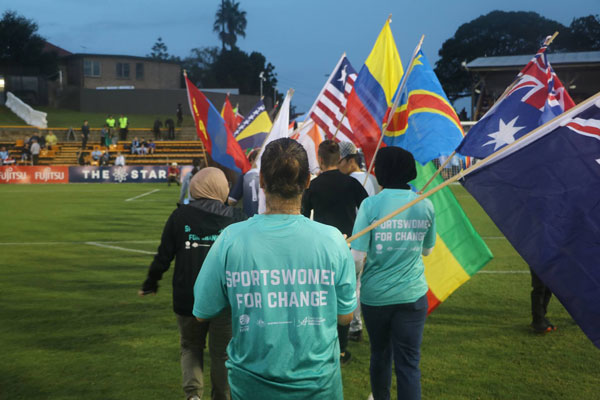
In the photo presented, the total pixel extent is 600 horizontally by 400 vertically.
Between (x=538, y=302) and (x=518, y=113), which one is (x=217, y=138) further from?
(x=538, y=302)

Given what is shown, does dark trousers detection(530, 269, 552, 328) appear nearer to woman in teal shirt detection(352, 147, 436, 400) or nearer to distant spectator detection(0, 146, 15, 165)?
woman in teal shirt detection(352, 147, 436, 400)

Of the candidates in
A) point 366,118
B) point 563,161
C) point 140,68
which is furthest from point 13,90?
point 563,161

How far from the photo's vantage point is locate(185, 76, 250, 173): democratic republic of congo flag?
7.09m

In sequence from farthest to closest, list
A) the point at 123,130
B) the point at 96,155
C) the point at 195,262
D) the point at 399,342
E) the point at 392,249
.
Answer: the point at 123,130
the point at 96,155
the point at 195,262
the point at 392,249
the point at 399,342

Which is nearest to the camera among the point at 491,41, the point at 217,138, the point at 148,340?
the point at 148,340

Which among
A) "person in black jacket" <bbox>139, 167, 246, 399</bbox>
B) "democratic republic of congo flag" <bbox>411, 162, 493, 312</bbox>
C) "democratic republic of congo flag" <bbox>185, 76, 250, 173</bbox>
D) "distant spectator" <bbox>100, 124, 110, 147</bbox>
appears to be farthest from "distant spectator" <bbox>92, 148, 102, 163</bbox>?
"person in black jacket" <bbox>139, 167, 246, 399</bbox>

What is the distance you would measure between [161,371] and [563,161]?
3940 mm

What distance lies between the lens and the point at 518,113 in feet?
13.7

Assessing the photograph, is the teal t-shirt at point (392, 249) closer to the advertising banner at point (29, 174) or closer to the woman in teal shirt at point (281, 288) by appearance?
the woman in teal shirt at point (281, 288)

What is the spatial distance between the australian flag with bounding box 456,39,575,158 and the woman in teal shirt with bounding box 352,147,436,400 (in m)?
0.49

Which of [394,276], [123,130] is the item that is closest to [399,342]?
[394,276]

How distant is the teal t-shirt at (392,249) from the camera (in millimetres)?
3889

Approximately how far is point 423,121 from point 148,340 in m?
3.79

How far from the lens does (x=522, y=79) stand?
4.39 meters
